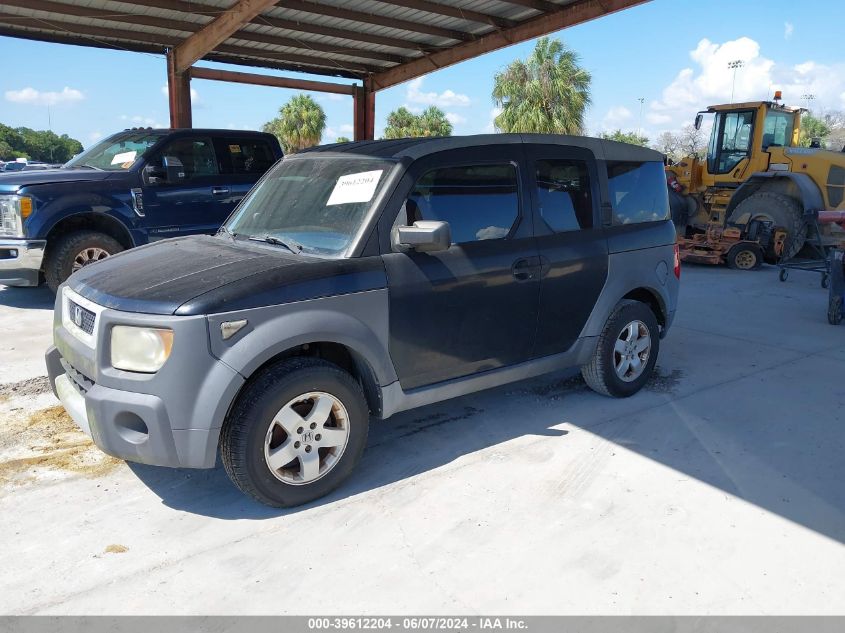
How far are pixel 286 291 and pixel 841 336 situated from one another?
634 centimetres

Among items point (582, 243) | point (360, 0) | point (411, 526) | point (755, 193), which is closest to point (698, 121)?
point (755, 193)

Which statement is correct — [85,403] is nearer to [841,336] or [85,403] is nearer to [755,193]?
[841,336]

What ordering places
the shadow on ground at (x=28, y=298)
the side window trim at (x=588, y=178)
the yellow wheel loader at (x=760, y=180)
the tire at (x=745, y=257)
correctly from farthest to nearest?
the yellow wheel loader at (x=760, y=180) < the tire at (x=745, y=257) < the shadow on ground at (x=28, y=298) < the side window trim at (x=588, y=178)

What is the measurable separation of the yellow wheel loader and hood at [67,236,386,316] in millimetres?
10452

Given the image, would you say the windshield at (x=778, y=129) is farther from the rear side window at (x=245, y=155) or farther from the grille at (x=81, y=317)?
the grille at (x=81, y=317)

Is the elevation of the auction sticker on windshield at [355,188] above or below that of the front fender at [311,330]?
above

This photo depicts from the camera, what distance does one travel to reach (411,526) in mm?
3217

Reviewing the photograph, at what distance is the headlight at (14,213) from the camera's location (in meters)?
6.96

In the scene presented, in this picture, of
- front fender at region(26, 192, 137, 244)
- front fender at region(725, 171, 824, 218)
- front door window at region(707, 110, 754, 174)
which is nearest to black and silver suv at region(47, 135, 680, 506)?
front fender at region(26, 192, 137, 244)

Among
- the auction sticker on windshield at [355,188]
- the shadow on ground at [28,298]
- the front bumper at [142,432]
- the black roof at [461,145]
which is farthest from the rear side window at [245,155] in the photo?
the front bumper at [142,432]

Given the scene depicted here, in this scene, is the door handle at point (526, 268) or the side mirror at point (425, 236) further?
the door handle at point (526, 268)

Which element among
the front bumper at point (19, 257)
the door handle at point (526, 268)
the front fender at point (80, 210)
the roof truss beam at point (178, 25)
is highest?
the roof truss beam at point (178, 25)

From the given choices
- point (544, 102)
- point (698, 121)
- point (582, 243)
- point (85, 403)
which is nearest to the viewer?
point (85, 403)

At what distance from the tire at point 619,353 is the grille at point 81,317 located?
3248mm
